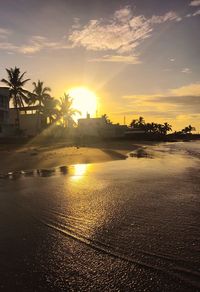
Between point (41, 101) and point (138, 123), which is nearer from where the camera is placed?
point (41, 101)

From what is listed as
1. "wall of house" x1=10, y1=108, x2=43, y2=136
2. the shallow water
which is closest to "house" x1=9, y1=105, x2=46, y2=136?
"wall of house" x1=10, y1=108, x2=43, y2=136

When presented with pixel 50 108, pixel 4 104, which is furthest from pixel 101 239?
pixel 50 108

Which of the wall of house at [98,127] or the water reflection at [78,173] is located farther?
the wall of house at [98,127]

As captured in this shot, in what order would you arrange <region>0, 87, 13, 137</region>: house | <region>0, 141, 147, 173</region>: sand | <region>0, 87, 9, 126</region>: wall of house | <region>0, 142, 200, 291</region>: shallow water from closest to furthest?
<region>0, 142, 200, 291</region>: shallow water → <region>0, 141, 147, 173</region>: sand → <region>0, 87, 9, 126</region>: wall of house → <region>0, 87, 13, 137</region>: house

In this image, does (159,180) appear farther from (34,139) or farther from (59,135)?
(59,135)

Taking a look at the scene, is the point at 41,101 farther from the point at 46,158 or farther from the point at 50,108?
the point at 46,158

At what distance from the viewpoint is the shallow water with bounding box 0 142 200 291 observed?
4570 mm

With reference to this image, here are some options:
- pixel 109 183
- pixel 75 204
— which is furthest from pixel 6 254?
pixel 109 183

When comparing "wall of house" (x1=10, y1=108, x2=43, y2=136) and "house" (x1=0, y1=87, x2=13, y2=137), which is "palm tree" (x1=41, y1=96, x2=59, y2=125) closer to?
"wall of house" (x1=10, y1=108, x2=43, y2=136)

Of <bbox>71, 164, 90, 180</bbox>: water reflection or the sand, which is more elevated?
<bbox>71, 164, 90, 180</bbox>: water reflection

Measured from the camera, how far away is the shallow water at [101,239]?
4570mm

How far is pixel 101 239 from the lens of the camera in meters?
6.26

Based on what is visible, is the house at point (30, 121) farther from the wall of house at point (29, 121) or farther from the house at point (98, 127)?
the house at point (98, 127)

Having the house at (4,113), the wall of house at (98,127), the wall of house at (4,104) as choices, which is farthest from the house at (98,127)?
the wall of house at (4,104)
